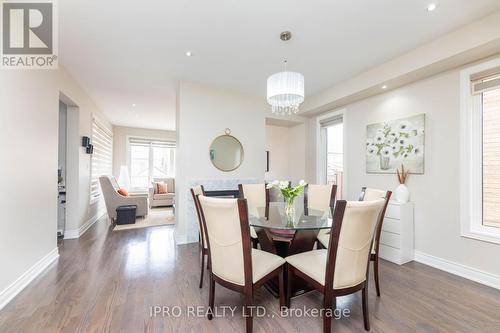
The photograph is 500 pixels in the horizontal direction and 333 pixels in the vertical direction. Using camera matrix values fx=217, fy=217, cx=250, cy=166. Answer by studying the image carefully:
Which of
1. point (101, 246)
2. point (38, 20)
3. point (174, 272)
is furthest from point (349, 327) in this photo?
point (38, 20)

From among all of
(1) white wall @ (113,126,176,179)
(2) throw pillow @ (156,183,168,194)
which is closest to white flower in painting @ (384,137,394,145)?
(2) throw pillow @ (156,183,168,194)

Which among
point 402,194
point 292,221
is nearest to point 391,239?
point 402,194

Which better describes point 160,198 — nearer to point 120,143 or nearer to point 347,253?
point 120,143

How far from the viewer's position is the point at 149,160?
7578 millimetres

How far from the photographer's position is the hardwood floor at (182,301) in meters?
1.63

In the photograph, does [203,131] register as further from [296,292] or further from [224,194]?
[296,292]

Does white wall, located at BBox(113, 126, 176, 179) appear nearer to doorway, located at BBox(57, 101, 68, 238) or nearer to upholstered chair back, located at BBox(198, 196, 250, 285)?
doorway, located at BBox(57, 101, 68, 238)

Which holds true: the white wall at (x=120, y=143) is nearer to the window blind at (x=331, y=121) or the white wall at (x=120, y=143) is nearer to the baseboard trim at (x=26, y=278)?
the baseboard trim at (x=26, y=278)

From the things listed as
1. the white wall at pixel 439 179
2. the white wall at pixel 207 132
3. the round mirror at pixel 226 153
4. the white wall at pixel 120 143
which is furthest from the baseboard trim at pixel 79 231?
the white wall at pixel 439 179

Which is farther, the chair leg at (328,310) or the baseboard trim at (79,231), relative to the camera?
the baseboard trim at (79,231)

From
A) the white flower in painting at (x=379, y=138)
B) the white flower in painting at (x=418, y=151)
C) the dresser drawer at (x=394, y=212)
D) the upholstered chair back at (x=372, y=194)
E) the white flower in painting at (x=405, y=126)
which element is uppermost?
the white flower in painting at (x=405, y=126)

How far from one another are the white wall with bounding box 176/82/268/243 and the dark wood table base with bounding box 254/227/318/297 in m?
1.84

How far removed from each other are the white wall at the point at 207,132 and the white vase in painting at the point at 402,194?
2.23m

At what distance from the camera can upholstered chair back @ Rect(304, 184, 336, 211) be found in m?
3.04
